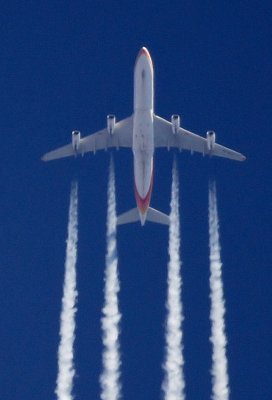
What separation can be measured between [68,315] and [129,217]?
6802 millimetres

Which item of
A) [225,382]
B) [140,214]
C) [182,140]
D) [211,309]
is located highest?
[182,140]

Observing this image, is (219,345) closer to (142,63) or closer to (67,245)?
(67,245)

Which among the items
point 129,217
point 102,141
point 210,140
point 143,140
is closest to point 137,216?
point 129,217

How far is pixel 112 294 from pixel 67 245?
4.46 meters

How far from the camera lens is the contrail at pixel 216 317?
69.6 m

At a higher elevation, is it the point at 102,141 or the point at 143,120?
the point at 102,141

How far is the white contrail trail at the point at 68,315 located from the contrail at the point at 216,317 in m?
7.76

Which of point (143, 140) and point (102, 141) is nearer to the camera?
Result: point (143, 140)

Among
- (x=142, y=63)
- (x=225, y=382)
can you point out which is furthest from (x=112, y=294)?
(x=142, y=63)

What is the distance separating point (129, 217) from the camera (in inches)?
2953

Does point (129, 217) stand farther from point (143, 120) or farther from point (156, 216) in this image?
point (143, 120)

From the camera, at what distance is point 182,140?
254ft

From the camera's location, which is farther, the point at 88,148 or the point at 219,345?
the point at 88,148

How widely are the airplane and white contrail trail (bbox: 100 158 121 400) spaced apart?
126 centimetres
